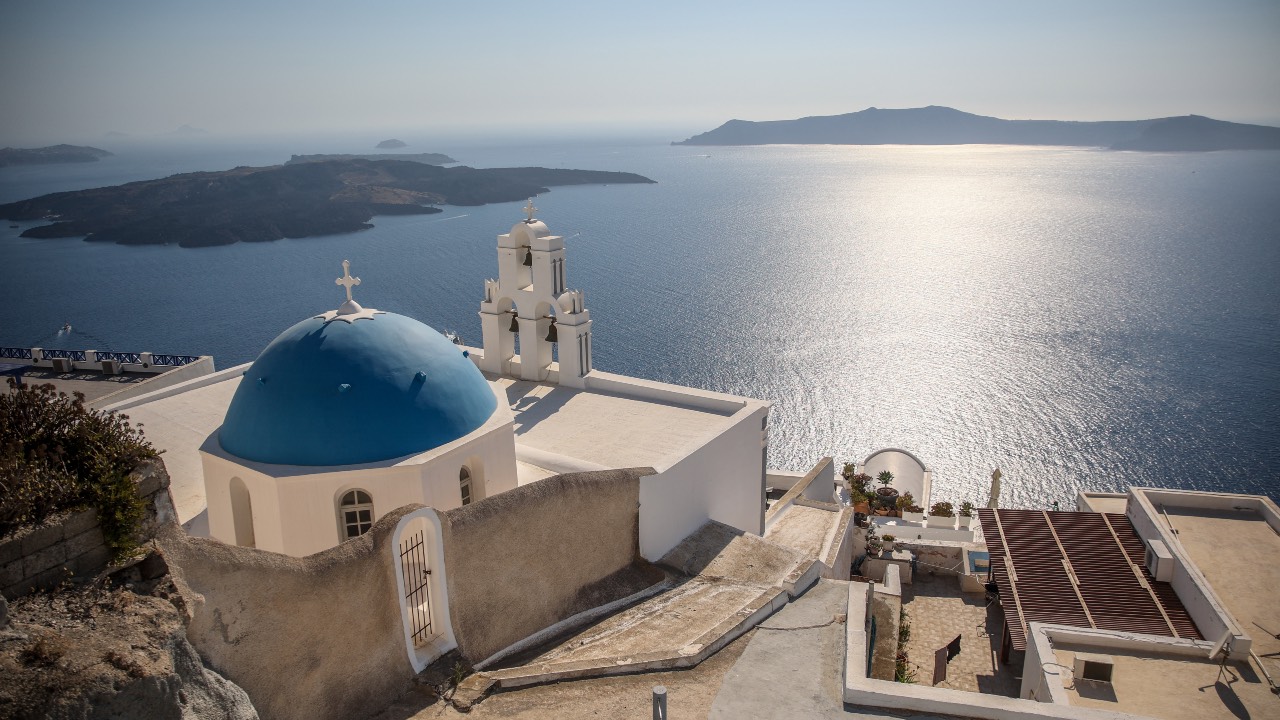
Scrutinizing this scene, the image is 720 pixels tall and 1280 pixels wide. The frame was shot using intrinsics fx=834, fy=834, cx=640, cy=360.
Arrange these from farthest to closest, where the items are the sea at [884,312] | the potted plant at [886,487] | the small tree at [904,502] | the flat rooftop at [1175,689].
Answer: the sea at [884,312]
the potted plant at [886,487]
the small tree at [904,502]
the flat rooftop at [1175,689]

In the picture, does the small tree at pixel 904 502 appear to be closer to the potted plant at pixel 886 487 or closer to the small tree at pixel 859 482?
the potted plant at pixel 886 487

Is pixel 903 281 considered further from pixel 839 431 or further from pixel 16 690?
pixel 16 690

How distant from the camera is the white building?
400 inches

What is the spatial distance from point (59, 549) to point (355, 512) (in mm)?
4643

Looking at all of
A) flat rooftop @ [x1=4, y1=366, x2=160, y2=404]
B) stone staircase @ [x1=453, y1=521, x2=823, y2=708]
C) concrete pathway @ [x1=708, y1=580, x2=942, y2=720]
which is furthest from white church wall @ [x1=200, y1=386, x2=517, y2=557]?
flat rooftop @ [x1=4, y1=366, x2=160, y2=404]

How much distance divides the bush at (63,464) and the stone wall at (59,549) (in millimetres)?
81

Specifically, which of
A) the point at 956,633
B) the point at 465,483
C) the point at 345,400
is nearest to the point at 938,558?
the point at 956,633

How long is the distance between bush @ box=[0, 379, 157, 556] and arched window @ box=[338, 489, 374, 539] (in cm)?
384

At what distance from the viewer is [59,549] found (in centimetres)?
574

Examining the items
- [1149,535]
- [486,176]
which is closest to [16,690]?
[1149,535]

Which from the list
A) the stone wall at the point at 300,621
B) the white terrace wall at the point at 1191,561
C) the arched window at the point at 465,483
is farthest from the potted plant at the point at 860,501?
the stone wall at the point at 300,621

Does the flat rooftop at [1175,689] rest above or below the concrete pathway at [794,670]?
below

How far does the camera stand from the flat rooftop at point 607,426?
13672mm

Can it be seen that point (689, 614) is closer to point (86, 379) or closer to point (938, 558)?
point (938, 558)
